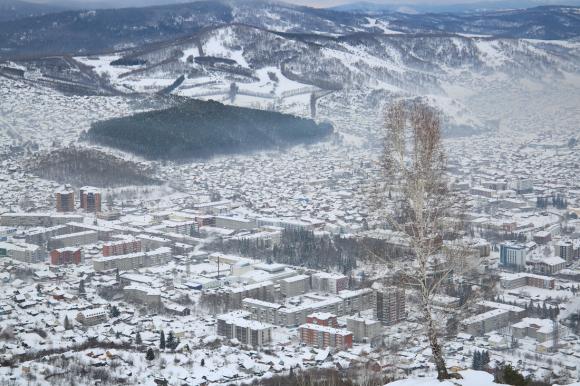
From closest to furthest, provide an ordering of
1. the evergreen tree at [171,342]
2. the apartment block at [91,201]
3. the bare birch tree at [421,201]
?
the bare birch tree at [421,201], the evergreen tree at [171,342], the apartment block at [91,201]

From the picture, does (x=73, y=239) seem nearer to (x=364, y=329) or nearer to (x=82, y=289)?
(x=82, y=289)

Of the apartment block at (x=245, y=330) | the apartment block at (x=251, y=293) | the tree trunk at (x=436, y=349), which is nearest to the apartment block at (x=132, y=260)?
the apartment block at (x=251, y=293)

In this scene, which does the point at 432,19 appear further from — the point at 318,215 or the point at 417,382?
the point at 417,382

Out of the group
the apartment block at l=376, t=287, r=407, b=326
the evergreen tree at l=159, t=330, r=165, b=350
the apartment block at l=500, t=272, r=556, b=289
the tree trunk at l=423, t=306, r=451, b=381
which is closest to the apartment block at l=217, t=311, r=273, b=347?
the evergreen tree at l=159, t=330, r=165, b=350

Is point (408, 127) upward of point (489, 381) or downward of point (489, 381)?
upward

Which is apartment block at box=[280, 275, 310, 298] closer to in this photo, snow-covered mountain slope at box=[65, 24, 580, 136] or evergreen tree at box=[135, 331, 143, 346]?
evergreen tree at box=[135, 331, 143, 346]

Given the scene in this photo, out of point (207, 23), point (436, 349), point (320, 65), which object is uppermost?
point (207, 23)

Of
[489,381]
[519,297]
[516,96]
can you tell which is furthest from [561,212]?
[489,381]

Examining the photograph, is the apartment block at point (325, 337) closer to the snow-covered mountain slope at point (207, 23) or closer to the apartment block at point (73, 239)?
the apartment block at point (73, 239)

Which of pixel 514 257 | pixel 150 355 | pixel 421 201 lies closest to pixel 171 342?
pixel 150 355
